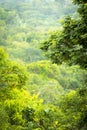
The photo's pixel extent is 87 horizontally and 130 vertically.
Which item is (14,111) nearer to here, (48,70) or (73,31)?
(73,31)

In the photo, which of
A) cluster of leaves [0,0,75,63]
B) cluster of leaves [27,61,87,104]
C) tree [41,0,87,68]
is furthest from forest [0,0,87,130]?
cluster of leaves [0,0,75,63]

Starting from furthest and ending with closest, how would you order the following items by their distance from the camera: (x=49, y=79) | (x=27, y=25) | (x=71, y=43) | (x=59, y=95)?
1. (x=27, y=25)
2. (x=49, y=79)
3. (x=59, y=95)
4. (x=71, y=43)

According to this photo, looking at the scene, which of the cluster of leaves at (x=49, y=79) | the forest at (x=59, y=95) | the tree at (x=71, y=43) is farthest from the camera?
the cluster of leaves at (x=49, y=79)

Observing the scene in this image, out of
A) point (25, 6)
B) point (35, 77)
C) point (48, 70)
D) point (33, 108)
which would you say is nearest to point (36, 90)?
point (35, 77)

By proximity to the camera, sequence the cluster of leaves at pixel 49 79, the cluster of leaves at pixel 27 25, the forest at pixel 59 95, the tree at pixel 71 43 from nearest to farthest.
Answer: the tree at pixel 71 43 → the forest at pixel 59 95 → the cluster of leaves at pixel 49 79 → the cluster of leaves at pixel 27 25

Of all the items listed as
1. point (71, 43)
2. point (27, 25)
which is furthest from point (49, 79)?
point (27, 25)

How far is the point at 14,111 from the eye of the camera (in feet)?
43.6

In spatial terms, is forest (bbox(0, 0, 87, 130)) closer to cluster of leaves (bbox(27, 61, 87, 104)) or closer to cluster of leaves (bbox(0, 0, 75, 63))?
cluster of leaves (bbox(27, 61, 87, 104))

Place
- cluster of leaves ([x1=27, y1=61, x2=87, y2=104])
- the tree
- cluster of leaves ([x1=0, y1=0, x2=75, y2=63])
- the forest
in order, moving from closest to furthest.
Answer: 1. the tree
2. the forest
3. cluster of leaves ([x1=27, y1=61, x2=87, y2=104])
4. cluster of leaves ([x1=0, y1=0, x2=75, y2=63])

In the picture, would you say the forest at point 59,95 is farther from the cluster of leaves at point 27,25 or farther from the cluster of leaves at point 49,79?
the cluster of leaves at point 27,25

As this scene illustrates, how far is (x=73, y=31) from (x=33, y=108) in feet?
8.36

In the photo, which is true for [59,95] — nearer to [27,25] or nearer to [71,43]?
[71,43]

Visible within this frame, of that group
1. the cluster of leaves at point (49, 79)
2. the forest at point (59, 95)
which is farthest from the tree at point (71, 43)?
the cluster of leaves at point (49, 79)

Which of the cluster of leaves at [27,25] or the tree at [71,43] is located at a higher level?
the tree at [71,43]
